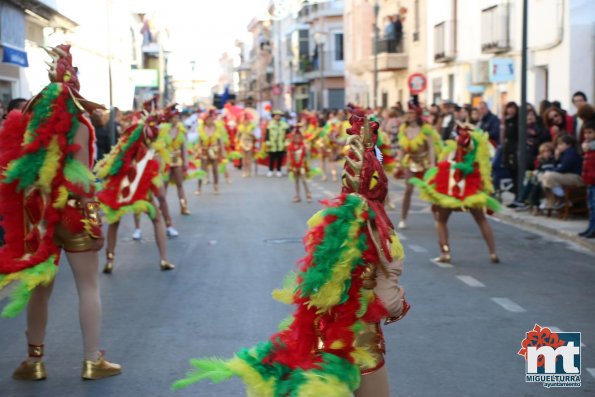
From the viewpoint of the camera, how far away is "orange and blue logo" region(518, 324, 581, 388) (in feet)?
20.4

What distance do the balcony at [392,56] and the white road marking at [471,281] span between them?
3424 cm

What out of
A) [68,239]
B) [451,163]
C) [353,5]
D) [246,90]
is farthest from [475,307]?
[246,90]

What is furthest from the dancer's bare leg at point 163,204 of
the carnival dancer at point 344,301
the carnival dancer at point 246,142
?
the carnival dancer at point 246,142

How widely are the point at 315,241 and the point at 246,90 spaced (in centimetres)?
13756

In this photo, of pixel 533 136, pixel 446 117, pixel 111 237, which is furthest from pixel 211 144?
pixel 111 237

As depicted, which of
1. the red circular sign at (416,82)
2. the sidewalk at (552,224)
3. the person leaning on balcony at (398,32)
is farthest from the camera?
the person leaning on balcony at (398,32)

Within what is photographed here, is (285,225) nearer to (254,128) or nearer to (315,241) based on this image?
(315,241)

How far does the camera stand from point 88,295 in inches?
246

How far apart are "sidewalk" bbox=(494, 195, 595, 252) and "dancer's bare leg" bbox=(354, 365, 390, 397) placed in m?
9.10

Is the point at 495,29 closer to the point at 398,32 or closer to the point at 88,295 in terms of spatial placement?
the point at 398,32

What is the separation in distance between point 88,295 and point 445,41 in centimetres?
3069

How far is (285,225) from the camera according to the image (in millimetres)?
15688

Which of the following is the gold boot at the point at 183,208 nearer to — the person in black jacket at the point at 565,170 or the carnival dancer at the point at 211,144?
the carnival dancer at the point at 211,144

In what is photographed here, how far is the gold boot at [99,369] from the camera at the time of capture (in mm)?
6332
